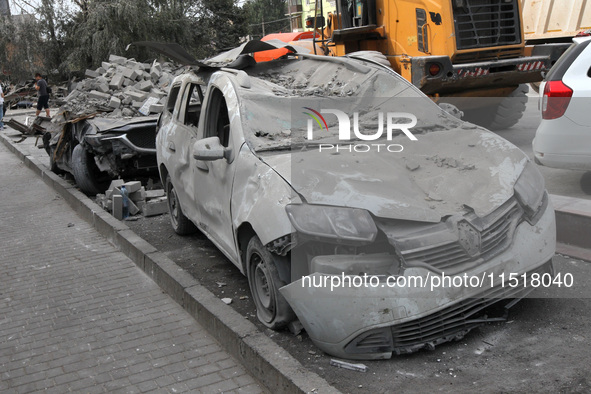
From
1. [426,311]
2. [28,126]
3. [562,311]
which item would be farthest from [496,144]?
[28,126]

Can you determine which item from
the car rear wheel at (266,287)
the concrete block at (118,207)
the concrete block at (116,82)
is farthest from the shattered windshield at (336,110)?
the concrete block at (116,82)

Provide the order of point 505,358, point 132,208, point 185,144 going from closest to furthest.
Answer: point 505,358
point 185,144
point 132,208

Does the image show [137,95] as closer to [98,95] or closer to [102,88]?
[98,95]

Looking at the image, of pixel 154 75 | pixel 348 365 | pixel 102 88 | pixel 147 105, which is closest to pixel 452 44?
pixel 147 105

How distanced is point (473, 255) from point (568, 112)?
3.78 m

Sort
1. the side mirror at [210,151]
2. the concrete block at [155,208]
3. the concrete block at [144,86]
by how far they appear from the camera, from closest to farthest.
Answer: the side mirror at [210,151]
the concrete block at [155,208]
the concrete block at [144,86]

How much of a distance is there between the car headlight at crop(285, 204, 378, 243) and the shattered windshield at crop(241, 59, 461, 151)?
965 millimetres

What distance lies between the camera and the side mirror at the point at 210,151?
4.70 metres

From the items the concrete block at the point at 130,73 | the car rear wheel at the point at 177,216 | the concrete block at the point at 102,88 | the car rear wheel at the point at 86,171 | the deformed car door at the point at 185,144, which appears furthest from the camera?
the concrete block at the point at 130,73

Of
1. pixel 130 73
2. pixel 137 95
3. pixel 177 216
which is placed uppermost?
pixel 130 73

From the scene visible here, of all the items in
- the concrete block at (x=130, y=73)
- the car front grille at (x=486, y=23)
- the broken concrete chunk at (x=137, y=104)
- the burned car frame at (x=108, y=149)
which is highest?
the car front grille at (x=486, y=23)

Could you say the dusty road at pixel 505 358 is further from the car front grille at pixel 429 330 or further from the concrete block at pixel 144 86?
the concrete block at pixel 144 86

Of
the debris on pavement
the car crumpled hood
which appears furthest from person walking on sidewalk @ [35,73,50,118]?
the debris on pavement

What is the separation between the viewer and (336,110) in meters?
5.26
